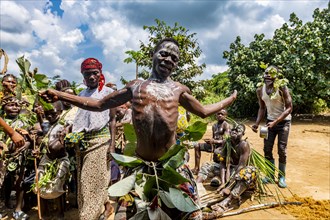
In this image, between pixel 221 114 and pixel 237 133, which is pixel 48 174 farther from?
pixel 221 114

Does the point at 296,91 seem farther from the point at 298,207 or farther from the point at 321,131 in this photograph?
the point at 298,207

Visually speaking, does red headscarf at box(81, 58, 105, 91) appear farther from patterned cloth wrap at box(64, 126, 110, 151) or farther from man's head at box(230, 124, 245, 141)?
man's head at box(230, 124, 245, 141)

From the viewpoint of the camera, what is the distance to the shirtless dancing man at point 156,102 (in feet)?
6.64

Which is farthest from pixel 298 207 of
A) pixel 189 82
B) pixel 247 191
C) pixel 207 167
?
pixel 189 82

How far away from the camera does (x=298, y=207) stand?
13.2 feet

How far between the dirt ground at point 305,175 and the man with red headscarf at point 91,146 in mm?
630

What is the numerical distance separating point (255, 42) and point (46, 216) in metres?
11.8

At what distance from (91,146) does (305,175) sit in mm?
4455

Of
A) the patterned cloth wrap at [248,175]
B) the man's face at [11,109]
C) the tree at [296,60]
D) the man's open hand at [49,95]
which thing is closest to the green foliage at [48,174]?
the man's face at [11,109]

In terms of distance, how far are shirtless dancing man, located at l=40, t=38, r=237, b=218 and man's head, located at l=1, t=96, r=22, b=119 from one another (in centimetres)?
222

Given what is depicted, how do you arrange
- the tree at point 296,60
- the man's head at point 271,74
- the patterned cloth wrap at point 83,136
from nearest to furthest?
the patterned cloth wrap at point 83,136
the man's head at point 271,74
the tree at point 296,60

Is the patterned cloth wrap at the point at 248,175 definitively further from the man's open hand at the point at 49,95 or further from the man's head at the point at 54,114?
the man's open hand at the point at 49,95

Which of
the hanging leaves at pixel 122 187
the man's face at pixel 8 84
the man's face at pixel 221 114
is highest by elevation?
the man's face at pixel 8 84

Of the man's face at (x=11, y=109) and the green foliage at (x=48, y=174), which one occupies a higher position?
the man's face at (x=11, y=109)
